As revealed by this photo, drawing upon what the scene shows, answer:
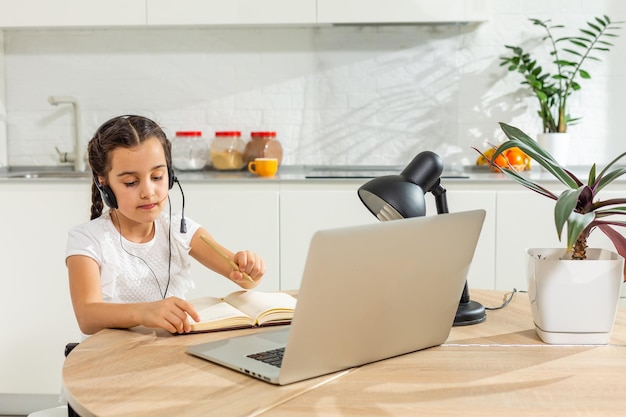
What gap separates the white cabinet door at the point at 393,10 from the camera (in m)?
3.44

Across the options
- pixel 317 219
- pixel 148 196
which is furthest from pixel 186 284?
pixel 317 219

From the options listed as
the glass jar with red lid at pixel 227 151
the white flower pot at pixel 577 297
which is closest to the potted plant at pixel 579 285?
the white flower pot at pixel 577 297

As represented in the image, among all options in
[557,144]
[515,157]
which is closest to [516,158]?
[515,157]

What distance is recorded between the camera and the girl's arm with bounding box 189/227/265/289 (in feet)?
6.00

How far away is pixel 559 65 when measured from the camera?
3.72 metres

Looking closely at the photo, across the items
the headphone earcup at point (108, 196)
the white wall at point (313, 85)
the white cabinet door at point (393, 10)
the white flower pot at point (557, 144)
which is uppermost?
the white cabinet door at point (393, 10)

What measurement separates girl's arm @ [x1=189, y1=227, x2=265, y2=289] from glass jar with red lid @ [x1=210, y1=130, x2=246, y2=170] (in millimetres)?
1617

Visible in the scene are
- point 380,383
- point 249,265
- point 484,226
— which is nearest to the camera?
point 380,383

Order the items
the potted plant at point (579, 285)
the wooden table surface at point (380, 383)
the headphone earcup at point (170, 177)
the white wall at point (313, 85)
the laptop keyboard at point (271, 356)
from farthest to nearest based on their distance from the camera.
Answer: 1. the white wall at point (313, 85)
2. the headphone earcup at point (170, 177)
3. the potted plant at point (579, 285)
4. the laptop keyboard at point (271, 356)
5. the wooden table surface at point (380, 383)

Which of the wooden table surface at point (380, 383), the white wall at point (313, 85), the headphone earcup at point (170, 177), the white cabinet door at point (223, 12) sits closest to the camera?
the wooden table surface at point (380, 383)

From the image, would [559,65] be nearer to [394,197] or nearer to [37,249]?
[37,249]

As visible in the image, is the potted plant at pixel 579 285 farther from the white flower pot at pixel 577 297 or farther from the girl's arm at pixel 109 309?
the girl's arm at pixel 109 309

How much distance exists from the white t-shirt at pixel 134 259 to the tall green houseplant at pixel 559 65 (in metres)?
2.11

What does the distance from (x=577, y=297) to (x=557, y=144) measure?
230cm
